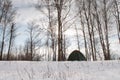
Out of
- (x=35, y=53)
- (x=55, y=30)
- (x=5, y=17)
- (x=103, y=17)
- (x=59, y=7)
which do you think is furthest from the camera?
(x=35, y=53)

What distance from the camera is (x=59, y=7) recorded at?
20781 mm

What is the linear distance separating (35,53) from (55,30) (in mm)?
28044

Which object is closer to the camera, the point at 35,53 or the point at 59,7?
the point at 59,7

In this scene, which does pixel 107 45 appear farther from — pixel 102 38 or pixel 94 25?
pixel 94 25

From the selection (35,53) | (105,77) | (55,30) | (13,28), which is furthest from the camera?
(35,53)

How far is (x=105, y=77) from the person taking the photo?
Result: 18.6 ft

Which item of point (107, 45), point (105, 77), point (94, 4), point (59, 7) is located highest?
point (94, 4)

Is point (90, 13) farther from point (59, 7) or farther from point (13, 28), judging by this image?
point (13, 28)

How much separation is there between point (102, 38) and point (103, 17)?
319cm

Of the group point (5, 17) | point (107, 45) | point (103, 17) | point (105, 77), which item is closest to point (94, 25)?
point (103, 17)

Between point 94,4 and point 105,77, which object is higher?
point 94,4

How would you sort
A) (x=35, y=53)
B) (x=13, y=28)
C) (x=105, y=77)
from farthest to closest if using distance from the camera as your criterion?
(x=35, y=53)
(x=13, y=28)
(x=105, y=77)

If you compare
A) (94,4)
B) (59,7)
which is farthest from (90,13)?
(59,7)

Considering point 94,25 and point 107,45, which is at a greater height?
point 94,25
